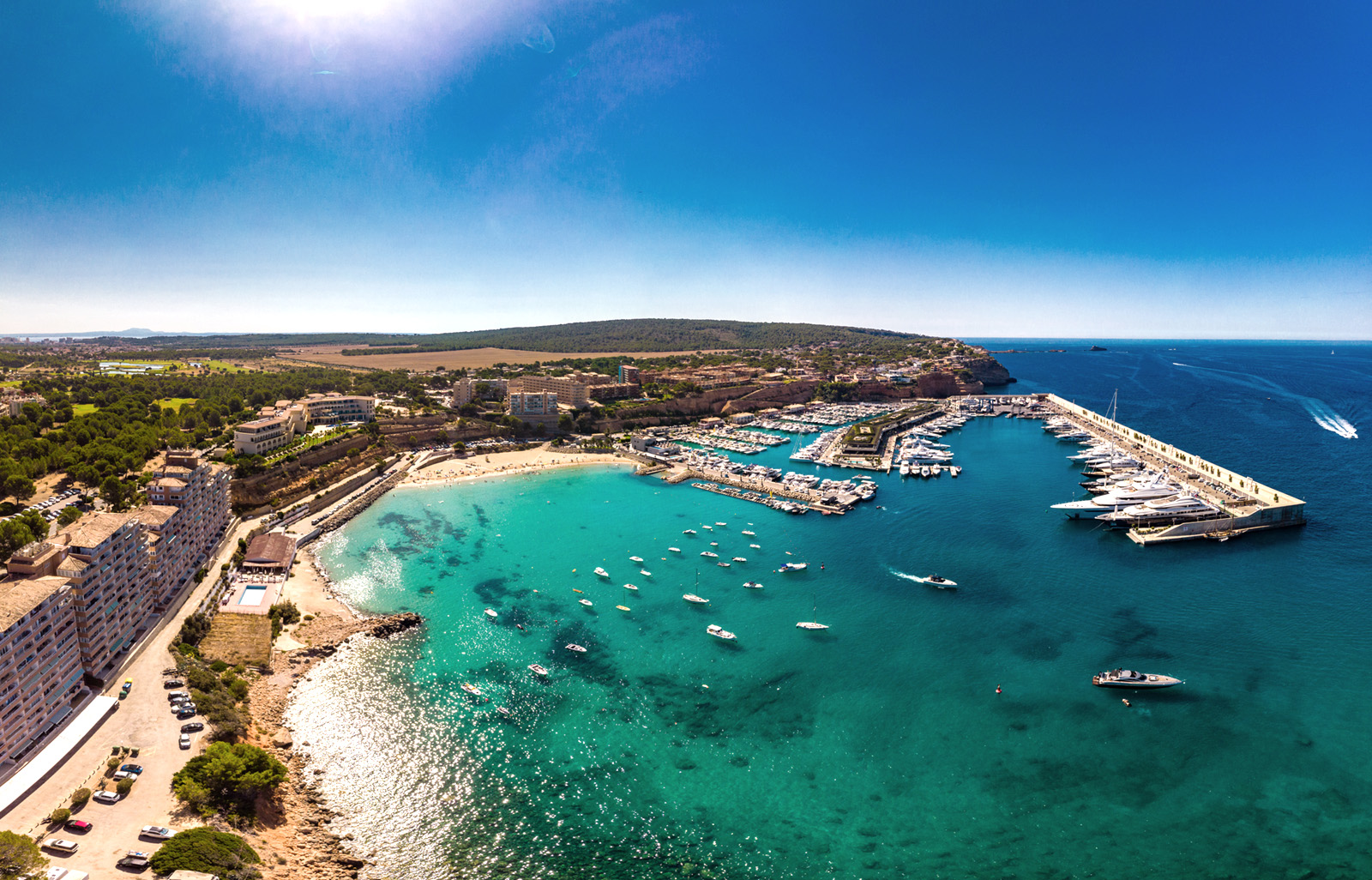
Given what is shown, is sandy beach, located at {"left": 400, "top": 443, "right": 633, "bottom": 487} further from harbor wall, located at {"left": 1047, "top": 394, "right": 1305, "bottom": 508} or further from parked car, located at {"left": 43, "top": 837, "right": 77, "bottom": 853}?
harbor wall, located at {"left": 1047, "top": 394, "right": 1305, "bottom": 508}

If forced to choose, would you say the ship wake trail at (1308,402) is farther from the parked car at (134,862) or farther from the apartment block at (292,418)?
the apartment block at (292,418)

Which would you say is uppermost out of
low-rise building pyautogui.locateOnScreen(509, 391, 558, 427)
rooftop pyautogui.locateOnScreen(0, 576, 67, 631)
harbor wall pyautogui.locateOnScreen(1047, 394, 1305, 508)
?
low-rise building pyautogui.locateOnScreen(509, 391, 558, 427)

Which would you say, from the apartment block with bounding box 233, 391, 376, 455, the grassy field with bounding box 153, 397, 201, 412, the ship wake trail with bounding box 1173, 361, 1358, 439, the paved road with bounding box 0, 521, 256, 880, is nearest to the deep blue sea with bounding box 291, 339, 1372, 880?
the paved road with bounding box 0, 521, 256, 880

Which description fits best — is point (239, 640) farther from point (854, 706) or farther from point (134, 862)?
point (854, 706)

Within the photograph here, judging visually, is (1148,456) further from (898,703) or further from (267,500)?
(267,500)

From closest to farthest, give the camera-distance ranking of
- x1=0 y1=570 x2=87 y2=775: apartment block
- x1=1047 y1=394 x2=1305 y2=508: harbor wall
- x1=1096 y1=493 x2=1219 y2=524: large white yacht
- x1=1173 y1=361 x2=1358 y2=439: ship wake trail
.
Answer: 1. x1=0 y1=570 x2=87 y2=775: apartment block
2. x1=1096 y1=493 x2=1219 y2=524: large white yacht
3. x1=1047 y1=394 x2=1305 y2=508: harbor wall
4. x1=1173 y1=361 x2=1358 y2=439: ship wake trail

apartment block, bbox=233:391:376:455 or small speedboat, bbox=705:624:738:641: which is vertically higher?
apartment block, bbox=233:391:376:455

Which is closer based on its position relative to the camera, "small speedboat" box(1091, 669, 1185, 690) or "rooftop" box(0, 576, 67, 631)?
"rooftop" box(0, 576, 67, 631)
